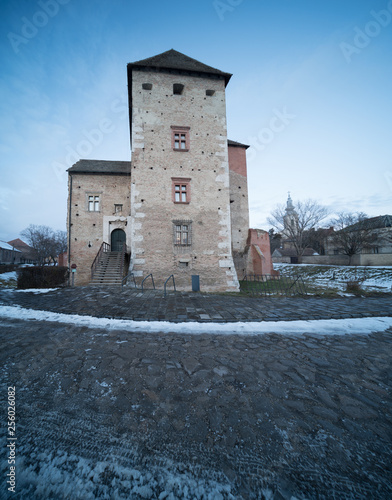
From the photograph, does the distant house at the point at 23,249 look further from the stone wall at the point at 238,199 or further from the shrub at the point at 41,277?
the stone wall at the point at 238,199

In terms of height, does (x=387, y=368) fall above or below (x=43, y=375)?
below

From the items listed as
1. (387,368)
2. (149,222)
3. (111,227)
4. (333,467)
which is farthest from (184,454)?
(111,227)

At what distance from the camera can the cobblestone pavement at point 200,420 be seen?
1.42 meters

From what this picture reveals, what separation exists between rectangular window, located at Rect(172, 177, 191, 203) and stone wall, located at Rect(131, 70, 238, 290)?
0.19m

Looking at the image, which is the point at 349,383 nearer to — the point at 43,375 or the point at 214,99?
the point at 43,375

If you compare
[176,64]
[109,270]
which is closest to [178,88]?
[176,64]

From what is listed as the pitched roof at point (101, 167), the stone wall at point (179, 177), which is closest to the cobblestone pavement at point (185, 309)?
the stone wall at point (179, 177)

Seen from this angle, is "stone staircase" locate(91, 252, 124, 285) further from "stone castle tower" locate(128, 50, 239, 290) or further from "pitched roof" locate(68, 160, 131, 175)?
"pitched roof" locate(68, 160, 131, 175)

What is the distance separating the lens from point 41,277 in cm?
1080

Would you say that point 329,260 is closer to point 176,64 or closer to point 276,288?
point 276,288

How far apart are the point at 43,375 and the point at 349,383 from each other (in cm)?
420

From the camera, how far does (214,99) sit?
46.7 feet

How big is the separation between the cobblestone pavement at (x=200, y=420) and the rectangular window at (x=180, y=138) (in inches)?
525

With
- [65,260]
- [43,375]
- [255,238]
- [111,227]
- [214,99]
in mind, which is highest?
[214,99]
